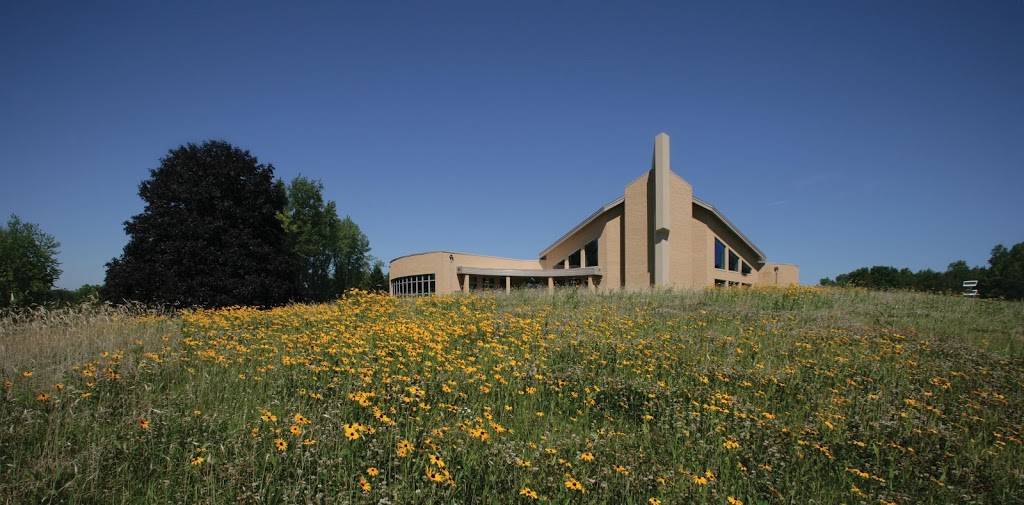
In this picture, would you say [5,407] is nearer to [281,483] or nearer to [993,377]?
[281,483]

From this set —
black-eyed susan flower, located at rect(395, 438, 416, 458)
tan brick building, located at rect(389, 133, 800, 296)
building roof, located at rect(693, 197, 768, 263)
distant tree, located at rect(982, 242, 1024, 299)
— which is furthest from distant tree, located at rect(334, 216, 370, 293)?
distant tree, located at rect(982, 242, 1024, 299)

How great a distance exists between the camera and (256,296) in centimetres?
2397

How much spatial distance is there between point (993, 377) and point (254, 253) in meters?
26.4

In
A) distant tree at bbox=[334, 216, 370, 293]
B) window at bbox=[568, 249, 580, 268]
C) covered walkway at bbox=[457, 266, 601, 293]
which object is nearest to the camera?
covered walkway at bbox=[457, 266, 601, 293]

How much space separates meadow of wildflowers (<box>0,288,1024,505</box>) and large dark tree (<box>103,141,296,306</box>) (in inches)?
596

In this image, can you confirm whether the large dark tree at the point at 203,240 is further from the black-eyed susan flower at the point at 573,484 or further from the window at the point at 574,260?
the black-eyed susan flower at the point at 573,484

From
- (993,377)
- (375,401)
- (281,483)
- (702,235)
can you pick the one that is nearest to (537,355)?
(375,401)

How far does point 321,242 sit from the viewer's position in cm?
4350

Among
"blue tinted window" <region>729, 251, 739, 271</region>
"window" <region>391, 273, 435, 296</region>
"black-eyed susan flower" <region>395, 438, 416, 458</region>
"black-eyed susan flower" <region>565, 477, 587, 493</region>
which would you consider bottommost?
"black-eyed susan flower" <region>565, 477, 587, 493</region>

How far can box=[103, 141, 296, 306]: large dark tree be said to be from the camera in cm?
2248

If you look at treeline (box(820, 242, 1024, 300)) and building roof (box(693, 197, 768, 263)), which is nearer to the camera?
building roof (box(693, 197, 768, 263))

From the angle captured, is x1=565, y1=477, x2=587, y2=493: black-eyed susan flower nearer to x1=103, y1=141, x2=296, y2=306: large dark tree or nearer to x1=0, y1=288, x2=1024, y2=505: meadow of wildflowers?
x1=0, y1=288, x2=1024, y2=505: meadow of wildflowers

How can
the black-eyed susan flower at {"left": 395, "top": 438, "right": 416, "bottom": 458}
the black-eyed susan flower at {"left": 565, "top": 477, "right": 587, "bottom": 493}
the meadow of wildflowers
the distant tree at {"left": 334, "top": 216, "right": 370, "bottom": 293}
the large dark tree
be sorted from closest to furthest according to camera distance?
the black-eyed susan flower at {"left": 565, "top": 477, "right": 587, "bottom": 493}, the black-eyed susan flower at {"left": 395, "top": 438, "right": 416, "bottom": 458}, the meadow of wildflowers, the large dark tree, the distant tree at {"left": 334, "top": 216, "right": 370, "bottom": 293}

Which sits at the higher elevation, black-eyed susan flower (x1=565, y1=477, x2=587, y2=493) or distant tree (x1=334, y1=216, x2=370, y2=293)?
distant tree (x1=334, y1=216, x2=370, y2=293)
